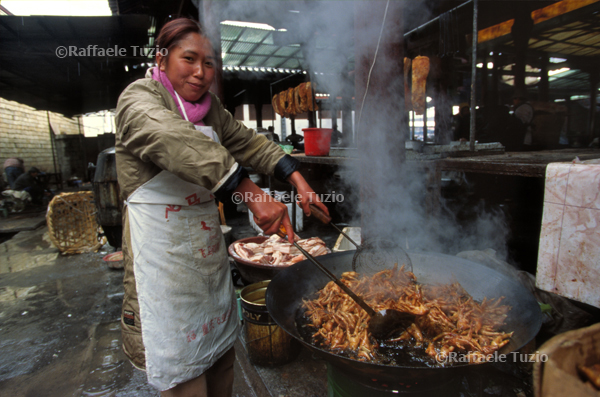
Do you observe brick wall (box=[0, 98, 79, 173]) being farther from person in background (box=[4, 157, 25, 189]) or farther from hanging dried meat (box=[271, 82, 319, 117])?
hanging dried meat (box=[271, 82, 319, 117])

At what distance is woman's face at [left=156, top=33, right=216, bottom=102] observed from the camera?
172 centimetres

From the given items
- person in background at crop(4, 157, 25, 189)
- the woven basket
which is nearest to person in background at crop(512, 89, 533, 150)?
the woven basket

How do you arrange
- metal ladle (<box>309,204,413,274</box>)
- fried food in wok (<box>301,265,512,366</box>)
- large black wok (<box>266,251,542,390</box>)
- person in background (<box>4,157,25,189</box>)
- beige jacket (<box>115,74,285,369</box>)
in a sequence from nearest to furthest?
1. beige jacket (<box>115,74,285,369</box>)
2. large black wok (<box>266,251,542,390</box>)
3. fried food in wok (<box>301,265,512,366</box>)
4. metal ladle (<box>309,204,413,274</box>)
5. person in background (<box>4,157,25,189</box>)

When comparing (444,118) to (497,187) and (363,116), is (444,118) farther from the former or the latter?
(363,116)

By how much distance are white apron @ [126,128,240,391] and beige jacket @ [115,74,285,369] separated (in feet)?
0.43

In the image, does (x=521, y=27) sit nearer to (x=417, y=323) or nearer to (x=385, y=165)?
(x=385, y=165)

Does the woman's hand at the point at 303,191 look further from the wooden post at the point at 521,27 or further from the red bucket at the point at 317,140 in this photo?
the wooden post at the point at 521,27

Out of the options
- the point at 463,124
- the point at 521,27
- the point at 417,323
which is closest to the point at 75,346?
the point at 417,323

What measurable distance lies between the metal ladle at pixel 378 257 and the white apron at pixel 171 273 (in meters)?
1.36

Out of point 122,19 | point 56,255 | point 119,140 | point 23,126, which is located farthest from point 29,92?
point 119,140

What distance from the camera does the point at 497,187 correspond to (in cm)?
527

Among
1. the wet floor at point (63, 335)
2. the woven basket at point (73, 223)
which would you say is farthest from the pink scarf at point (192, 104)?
the woven basket at point (73, 223)

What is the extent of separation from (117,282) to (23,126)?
624 inches

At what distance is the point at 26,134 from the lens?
51.4 feet
